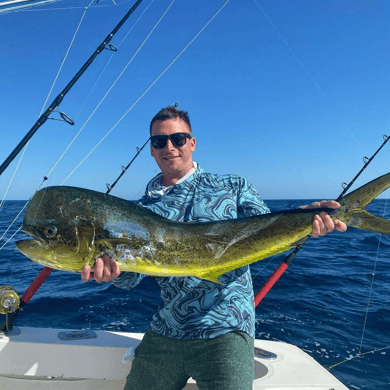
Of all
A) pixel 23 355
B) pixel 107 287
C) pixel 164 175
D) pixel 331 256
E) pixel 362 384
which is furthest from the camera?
pixel 331 256

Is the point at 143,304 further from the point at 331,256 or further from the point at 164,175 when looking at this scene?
the point at 331,256

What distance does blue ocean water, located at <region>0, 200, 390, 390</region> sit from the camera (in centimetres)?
498

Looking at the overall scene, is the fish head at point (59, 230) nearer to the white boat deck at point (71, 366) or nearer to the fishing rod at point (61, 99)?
the white boat deck at point (71, 366)

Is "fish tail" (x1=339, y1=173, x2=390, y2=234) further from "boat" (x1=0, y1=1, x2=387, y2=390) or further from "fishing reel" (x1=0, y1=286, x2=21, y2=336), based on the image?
"fishing reel" (x1=0, y1=286, x2=21, y2=336)

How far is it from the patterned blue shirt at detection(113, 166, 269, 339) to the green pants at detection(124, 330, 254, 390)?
0.06m

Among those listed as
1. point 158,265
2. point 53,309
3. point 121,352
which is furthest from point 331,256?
point 158,265

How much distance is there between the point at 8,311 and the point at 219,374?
2434mm

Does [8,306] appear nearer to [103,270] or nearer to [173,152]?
[103,270]

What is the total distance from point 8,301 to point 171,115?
2548mm

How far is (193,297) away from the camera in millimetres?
2186

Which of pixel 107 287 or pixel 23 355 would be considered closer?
pixel 23 355

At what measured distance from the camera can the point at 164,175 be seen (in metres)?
2.68

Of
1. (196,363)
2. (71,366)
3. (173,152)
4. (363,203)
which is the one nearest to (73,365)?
(71,366)

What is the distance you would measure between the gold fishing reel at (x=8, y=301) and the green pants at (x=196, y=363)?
169cm
